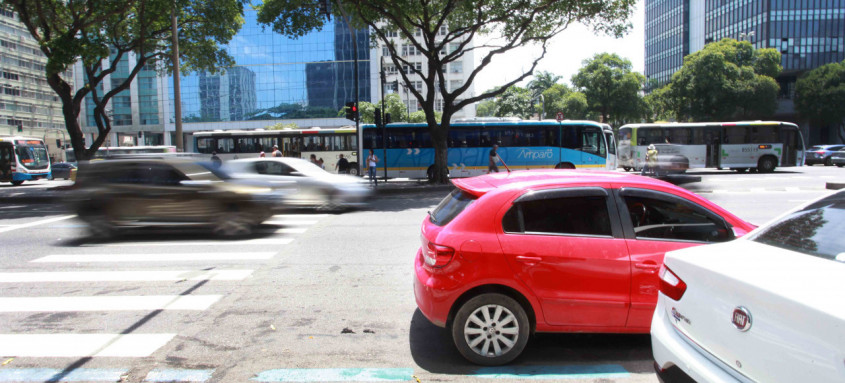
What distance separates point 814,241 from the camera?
8.52 ft

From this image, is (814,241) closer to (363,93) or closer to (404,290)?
(404,290)

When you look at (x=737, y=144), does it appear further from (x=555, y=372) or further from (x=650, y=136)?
(x=555, y=372)

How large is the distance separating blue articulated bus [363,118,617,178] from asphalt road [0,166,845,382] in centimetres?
1586

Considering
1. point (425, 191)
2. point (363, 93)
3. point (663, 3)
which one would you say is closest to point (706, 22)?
point (663, 3)

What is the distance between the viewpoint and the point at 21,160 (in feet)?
94.6

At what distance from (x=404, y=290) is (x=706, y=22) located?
77628 mm

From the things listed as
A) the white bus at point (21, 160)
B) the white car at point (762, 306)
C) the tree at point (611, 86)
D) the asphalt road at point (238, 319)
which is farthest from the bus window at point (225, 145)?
the tree at point (611, 86)

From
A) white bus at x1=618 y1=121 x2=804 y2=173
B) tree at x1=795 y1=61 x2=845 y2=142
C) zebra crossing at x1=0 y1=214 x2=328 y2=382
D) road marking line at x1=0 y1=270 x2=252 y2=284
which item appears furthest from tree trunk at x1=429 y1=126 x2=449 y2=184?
tree at x1=795 y1=61 x2=845 y2=142

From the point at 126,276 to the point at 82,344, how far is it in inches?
98.0

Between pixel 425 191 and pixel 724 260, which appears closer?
pixel 724 260

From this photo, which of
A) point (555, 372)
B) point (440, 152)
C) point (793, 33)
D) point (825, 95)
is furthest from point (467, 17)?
point (793, 33)

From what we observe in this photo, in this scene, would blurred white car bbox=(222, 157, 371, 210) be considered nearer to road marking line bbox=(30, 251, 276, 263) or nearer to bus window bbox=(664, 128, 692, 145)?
road marking line bbox=(30, 251, 276, 263)

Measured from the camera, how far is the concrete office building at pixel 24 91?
61.1 metres

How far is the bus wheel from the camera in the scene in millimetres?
26094
